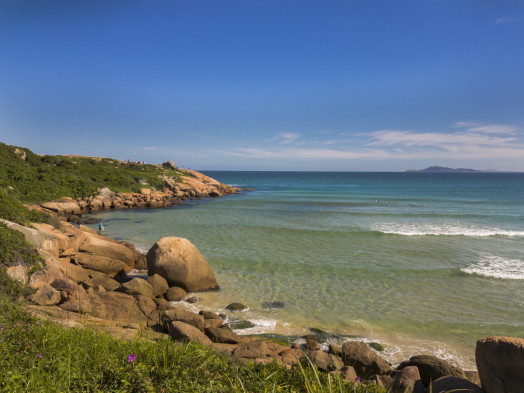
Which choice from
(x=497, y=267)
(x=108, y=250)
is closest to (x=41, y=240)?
(x=108, y=250)

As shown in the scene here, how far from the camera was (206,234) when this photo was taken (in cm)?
2322

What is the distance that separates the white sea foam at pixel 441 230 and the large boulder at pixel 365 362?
18.1 meters

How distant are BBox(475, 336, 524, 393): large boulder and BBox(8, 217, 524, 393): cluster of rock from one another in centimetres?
1

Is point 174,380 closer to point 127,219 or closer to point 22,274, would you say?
point 22,274

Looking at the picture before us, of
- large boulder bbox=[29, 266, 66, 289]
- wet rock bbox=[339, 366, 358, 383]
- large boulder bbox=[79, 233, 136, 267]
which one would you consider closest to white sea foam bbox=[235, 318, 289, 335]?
wet rock bbox=[339, 366, 358, 383]

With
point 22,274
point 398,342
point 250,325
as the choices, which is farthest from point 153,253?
point 398,342

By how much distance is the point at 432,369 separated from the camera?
6984mm

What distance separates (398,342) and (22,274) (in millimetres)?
11651

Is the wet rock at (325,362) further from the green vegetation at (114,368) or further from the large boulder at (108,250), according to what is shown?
the large boulder at (108,250)

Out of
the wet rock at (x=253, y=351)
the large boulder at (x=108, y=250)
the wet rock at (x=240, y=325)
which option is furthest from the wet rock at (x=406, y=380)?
→ the large boulder at (x=108, y=250)

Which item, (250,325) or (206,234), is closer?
(250,325)

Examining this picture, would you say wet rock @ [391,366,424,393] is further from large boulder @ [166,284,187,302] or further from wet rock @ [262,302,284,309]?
large boulder @ [166,284,187,302]

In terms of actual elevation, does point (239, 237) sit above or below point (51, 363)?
below

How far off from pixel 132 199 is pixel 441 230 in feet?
119
